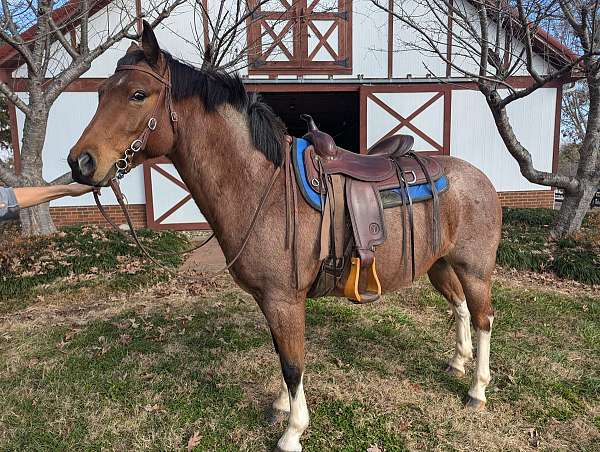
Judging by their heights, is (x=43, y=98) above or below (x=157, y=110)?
above

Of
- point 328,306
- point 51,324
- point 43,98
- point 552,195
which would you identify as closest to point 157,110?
point 328,306

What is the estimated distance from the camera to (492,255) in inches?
105

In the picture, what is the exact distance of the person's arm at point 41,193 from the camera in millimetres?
2134

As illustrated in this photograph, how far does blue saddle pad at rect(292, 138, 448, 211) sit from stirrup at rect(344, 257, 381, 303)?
39 cm

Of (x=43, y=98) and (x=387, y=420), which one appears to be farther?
(x=43, y=98)

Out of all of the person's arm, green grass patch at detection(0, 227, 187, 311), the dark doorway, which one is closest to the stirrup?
the person's arm

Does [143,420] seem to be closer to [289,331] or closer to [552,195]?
[289,331]

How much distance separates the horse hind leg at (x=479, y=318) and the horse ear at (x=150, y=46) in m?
2.20

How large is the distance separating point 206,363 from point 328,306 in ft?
5.19

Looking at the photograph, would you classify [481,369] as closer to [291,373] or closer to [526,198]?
[291,373]

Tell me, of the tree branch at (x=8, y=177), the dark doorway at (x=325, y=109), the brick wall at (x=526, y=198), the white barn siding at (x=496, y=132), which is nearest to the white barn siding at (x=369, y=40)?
the dark doorway at (x=325, y=109)

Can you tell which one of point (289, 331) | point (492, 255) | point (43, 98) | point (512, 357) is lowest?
point (512, 357)

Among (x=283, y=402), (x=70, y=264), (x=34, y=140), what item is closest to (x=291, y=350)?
(x=283, y=402)

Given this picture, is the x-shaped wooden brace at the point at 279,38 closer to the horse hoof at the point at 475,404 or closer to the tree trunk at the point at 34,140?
the tree trunk at the point at 34,140
